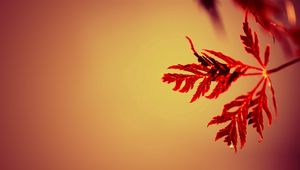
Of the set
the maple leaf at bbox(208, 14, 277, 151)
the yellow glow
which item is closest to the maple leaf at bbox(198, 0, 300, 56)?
the yellow glow

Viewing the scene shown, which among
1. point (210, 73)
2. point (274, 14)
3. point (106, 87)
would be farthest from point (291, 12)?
point (106, 87)

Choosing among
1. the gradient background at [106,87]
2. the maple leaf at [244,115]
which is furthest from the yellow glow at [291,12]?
the maple leaf at [244,115]

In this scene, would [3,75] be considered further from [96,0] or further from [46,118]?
[96,0]

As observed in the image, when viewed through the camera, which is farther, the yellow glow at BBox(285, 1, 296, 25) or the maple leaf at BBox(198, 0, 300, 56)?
the yellow glow at BBox(285, 1, 296, 25)

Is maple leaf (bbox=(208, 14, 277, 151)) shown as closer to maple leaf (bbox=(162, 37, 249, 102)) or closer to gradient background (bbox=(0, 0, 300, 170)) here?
maple leaf (bbox=(162, 37, 249, 102))

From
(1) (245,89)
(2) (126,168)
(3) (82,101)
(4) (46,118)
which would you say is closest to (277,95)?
(1) (245,89)

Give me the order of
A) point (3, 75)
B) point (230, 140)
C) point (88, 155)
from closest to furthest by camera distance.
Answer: point (230, 140) < point (3, 75) < point (88, 155)

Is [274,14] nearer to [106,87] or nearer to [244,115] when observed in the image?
[244,115]

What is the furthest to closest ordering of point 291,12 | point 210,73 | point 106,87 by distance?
point 291,12 → point 106,87 → point 210,73
